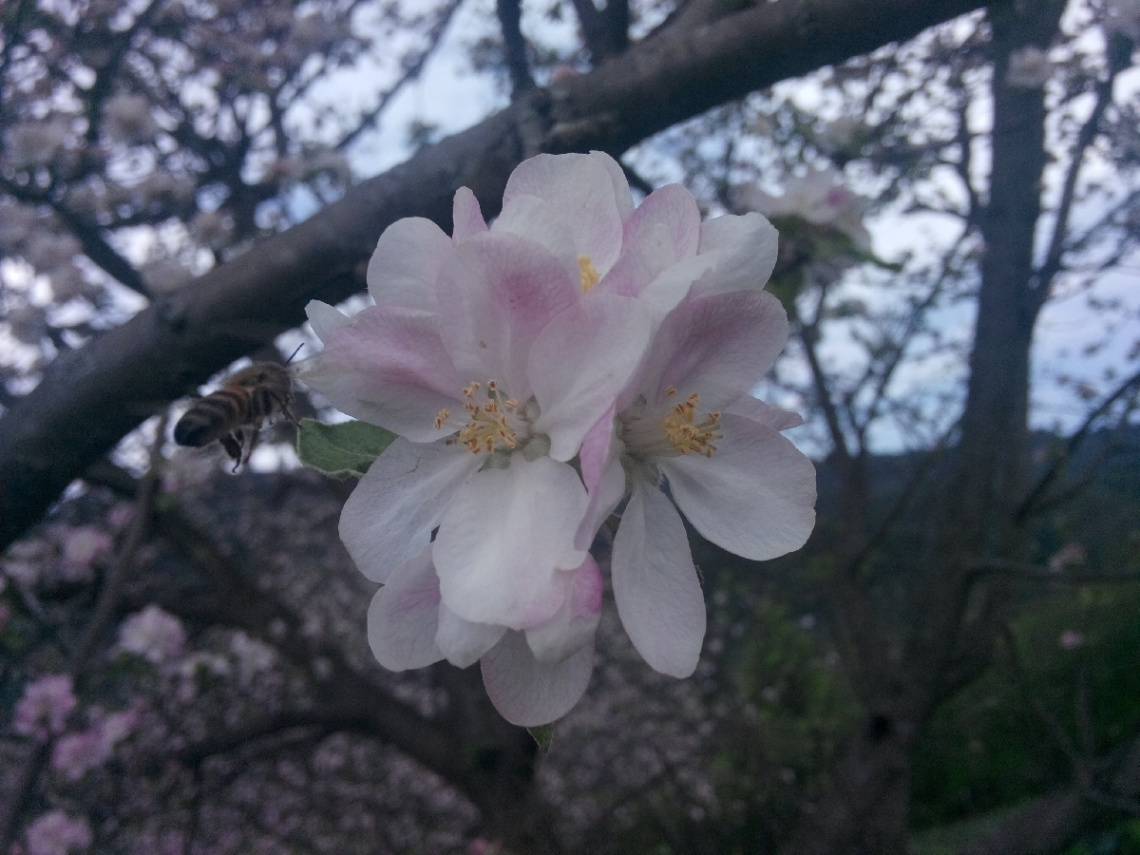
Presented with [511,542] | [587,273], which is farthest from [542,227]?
Result: [511,542]

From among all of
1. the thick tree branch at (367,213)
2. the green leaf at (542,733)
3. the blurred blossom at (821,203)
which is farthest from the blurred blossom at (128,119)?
the green leaf at (542,733)

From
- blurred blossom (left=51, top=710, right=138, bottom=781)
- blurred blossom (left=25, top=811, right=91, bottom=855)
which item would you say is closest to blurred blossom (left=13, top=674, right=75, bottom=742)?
blurred blossom (left=51, top=710, right=138, bottom=781)

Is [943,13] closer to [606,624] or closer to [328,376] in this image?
[328,376]

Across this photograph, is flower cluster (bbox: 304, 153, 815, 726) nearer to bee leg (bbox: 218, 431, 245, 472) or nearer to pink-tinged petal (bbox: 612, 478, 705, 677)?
pink-tinged petal (bbox: 612, 478, 705, 677)

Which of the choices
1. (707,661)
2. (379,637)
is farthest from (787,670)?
(379,637)

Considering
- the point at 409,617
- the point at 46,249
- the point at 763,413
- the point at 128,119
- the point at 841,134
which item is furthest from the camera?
the point at 46,249

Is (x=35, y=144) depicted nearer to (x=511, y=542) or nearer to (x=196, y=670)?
(x=196, y=670)
